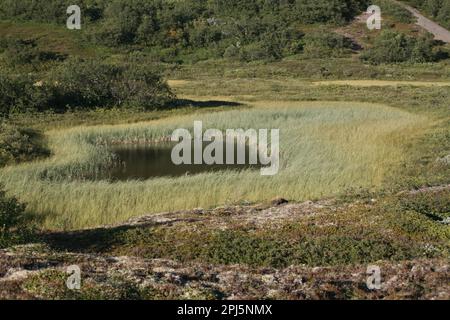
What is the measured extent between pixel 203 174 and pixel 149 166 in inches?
262

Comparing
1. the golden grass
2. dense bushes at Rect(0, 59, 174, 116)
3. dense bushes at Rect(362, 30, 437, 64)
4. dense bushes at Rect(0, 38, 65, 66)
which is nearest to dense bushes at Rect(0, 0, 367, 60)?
dense bushes at Rect(0, 38, 65, 66)

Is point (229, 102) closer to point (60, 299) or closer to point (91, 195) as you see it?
point (91, 195)

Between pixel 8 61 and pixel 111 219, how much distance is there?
8058cm

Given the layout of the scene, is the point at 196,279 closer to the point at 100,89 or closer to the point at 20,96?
the point at 20,96

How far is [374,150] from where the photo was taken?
109 feet

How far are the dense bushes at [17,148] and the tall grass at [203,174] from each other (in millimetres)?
1071

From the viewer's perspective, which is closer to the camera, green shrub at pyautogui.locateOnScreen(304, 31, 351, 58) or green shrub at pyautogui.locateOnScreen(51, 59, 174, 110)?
green shrub at pyautogui.locateOnScreen(51, 59, 174, 110)

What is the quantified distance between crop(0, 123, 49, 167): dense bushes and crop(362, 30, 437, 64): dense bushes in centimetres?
8576

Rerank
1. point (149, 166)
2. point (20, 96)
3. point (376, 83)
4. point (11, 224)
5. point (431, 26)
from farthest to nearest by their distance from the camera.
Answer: point (431, 26), point (376, 83), point (20, 96), point (149, 166), point (11, 224)

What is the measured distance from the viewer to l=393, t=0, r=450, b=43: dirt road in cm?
12631

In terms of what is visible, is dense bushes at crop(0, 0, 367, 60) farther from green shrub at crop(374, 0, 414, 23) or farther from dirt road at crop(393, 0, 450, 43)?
dirt road at crop(393, 0, 450, 43)

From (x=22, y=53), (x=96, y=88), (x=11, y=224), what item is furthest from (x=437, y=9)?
(x=11, y=224)

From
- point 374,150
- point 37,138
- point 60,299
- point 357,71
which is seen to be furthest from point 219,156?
point 357,71

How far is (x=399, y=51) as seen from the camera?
11062 cm
